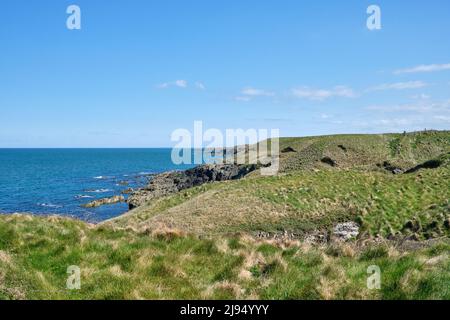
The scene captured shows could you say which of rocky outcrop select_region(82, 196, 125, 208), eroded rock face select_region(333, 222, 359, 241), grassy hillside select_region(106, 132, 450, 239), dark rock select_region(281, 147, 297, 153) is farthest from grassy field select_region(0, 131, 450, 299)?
rocky outcrop select_region(82, 196, 125, 208)

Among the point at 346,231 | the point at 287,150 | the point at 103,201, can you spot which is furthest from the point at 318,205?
the point at 103,201

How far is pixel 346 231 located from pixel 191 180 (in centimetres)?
6103

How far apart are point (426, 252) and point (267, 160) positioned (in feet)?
187

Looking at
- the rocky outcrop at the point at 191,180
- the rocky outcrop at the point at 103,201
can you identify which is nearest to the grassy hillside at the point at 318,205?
the rocky outcrop at the point at 191,180

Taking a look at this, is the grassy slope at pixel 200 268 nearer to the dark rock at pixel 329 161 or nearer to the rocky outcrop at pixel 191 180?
the dark rock at pixel 329 161

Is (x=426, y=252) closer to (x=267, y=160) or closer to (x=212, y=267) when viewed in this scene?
(x=212, y=267)

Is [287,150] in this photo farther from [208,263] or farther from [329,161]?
[208,263]

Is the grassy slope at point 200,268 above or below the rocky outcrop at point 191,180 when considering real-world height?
above

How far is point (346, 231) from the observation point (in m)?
27.9

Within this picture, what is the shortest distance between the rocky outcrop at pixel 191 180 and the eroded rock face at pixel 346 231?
38812 millimetres

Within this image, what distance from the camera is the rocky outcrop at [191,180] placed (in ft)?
229

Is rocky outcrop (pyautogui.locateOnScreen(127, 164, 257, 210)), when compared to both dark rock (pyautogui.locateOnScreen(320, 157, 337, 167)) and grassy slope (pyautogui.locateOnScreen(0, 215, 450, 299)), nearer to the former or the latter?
dark rock (pyautogui.locateOnScreen(320, 157, 337, 167))

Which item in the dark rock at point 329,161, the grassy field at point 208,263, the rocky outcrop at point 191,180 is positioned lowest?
the rocky outcrop at point 191,180
